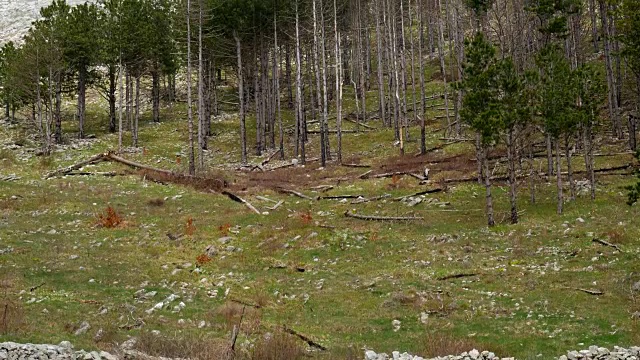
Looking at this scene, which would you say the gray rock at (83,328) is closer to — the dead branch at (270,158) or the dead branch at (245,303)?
the dead branch at (245,303)

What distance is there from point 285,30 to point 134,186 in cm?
2373

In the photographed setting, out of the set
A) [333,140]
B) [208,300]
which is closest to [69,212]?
[208,300]

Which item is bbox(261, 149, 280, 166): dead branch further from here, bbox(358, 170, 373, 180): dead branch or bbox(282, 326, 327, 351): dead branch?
bbox(282, 326, 327, 351): dead branch

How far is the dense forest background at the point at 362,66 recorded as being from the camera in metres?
23.4

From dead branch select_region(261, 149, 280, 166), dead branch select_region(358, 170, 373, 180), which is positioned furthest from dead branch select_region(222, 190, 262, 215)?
dead branch select_region(261, 149, 280, 166)

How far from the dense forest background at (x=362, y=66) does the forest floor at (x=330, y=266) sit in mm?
2566

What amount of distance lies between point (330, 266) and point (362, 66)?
37.0 m

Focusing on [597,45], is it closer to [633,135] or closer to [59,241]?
[633,135]

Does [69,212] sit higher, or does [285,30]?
[285,30]

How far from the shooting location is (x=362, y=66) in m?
53.6

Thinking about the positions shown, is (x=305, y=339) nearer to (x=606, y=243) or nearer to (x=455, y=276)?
(x=455, y=276)

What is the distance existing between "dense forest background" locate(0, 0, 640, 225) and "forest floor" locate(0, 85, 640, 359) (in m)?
2.57

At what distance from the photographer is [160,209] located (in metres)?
28.3

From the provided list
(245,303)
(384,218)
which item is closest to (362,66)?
(384,218)
